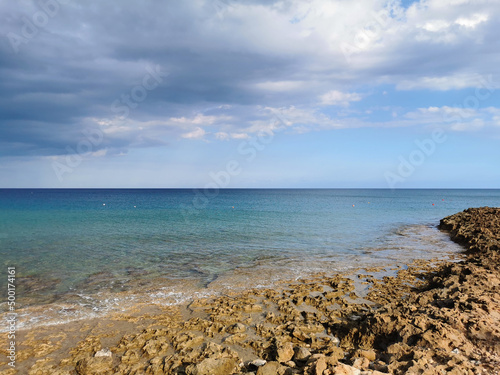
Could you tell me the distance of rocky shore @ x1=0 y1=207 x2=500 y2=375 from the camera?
6012mm

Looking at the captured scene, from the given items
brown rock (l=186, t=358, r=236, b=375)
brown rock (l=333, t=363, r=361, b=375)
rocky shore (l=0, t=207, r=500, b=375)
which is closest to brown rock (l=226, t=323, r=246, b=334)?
rocky shore (l=0, t=207, r=500, b=375)

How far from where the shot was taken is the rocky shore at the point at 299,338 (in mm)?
6012

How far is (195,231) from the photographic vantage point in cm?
2825

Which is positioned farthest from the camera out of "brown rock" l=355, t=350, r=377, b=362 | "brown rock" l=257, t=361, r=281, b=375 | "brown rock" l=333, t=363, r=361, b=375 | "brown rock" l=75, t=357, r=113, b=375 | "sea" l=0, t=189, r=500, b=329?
"sea" l=0, t=189, r=500, b=329

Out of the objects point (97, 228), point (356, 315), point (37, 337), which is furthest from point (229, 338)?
point (97, 228)

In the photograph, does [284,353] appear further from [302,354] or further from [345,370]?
[345,370]

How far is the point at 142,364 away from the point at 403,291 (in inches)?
389

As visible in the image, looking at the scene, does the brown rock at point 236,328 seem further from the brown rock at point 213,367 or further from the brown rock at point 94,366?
the brown rock at point 94,366

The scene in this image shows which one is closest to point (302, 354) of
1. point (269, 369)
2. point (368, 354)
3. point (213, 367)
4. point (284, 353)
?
point (284, 353)

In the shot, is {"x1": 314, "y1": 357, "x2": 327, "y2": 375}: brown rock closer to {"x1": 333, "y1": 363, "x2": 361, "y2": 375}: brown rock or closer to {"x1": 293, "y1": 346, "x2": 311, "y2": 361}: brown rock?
{"x1": 333, "y1": 363, "x2": 361, "y2": 375}: brown rock

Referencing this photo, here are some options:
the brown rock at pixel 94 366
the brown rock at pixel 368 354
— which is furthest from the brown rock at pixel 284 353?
the brown rock at pixel 94 366

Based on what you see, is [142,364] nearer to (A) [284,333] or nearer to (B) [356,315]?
(A) [284,333]

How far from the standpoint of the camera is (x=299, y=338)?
25.6 feet

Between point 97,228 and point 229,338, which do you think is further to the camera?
point 97,228
